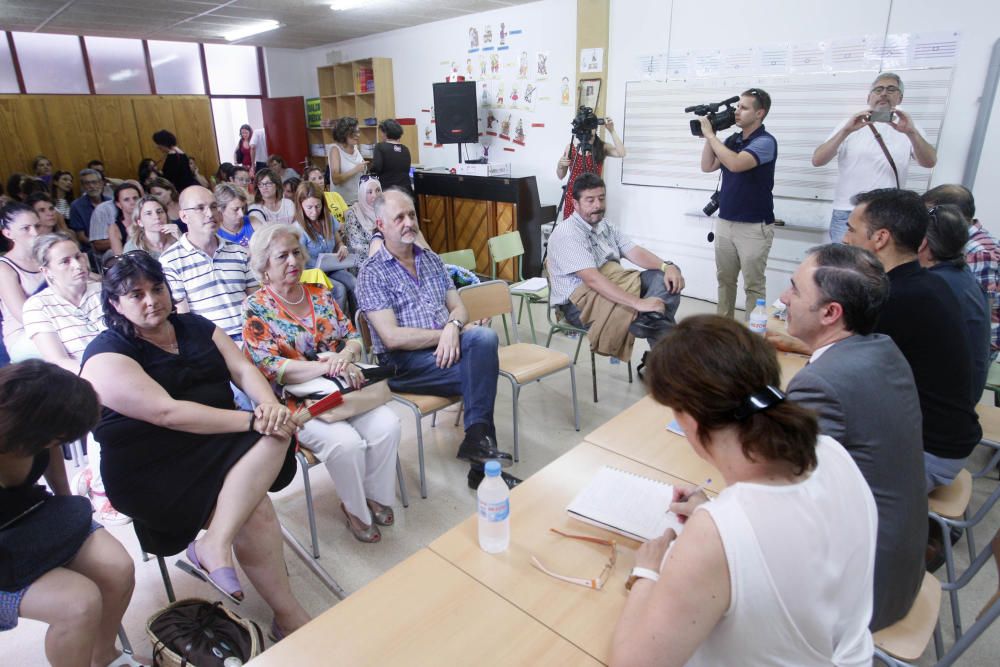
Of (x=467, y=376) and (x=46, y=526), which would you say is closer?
(x=46, y=526)

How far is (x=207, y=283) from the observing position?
8.67 ft

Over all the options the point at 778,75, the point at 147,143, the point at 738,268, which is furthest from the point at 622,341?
the point at 147,143

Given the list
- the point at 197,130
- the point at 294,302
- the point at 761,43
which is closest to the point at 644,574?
the point at 294,302

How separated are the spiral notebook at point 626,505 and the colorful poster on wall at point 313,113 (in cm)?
855

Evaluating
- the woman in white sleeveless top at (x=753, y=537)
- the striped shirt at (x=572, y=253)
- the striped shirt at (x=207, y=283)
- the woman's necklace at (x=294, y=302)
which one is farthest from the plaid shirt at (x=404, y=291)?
the woman in white sleeveless top at (x=753, y=537)

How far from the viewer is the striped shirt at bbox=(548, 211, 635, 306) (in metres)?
3.18

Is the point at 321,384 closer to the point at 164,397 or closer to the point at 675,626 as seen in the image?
the point at 164,397

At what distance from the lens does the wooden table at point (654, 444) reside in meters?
1.46

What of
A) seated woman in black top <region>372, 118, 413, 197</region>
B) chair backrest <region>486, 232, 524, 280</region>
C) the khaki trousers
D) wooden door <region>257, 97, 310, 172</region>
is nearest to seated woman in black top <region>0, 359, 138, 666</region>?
chair backrest <region>486, 232, 524, 280</region>

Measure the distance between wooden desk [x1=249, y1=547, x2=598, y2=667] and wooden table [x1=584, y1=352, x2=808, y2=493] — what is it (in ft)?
2.03

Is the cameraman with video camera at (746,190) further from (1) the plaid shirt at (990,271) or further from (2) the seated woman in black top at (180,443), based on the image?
(2) the seated woman in black top at (180,443)

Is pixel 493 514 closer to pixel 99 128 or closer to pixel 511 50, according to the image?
pixel 511 50

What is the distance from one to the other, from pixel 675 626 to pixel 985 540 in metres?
2.21

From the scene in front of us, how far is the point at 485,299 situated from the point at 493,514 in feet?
6.40
